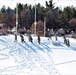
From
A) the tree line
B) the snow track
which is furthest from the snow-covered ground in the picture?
the tree line

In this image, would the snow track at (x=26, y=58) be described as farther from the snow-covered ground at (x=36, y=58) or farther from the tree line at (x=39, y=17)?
the tree line at (x=39, y=17)

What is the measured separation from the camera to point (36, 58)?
13.7 m

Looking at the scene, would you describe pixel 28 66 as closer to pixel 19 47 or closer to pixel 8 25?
pixel 19 47

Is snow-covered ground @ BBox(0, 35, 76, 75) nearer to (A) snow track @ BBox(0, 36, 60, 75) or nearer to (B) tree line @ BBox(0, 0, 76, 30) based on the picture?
(A) snow track @ BBox(0, 36, 60, 75)

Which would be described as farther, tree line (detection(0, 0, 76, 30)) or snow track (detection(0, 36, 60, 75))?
tree line (detection(0, 0, 76, 30))

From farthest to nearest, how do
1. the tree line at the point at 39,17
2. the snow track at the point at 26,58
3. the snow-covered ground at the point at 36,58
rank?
the tree line at the point at 39,17
the snow-covered ground at the point at 36,58
the snow track at the point at 26,58

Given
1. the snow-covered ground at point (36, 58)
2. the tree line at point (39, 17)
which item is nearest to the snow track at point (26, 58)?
the snow-covered ground at point (36, 58)

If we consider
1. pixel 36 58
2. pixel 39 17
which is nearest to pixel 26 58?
pixel 36 58

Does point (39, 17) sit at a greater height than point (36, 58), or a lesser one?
greater

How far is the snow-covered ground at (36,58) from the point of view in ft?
35.7

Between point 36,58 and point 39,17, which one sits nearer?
point 36,58

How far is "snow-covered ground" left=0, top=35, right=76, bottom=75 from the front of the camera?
35.7 feet

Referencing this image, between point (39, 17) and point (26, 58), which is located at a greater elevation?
point (39, 17)

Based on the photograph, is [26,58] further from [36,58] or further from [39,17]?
[39,17]
